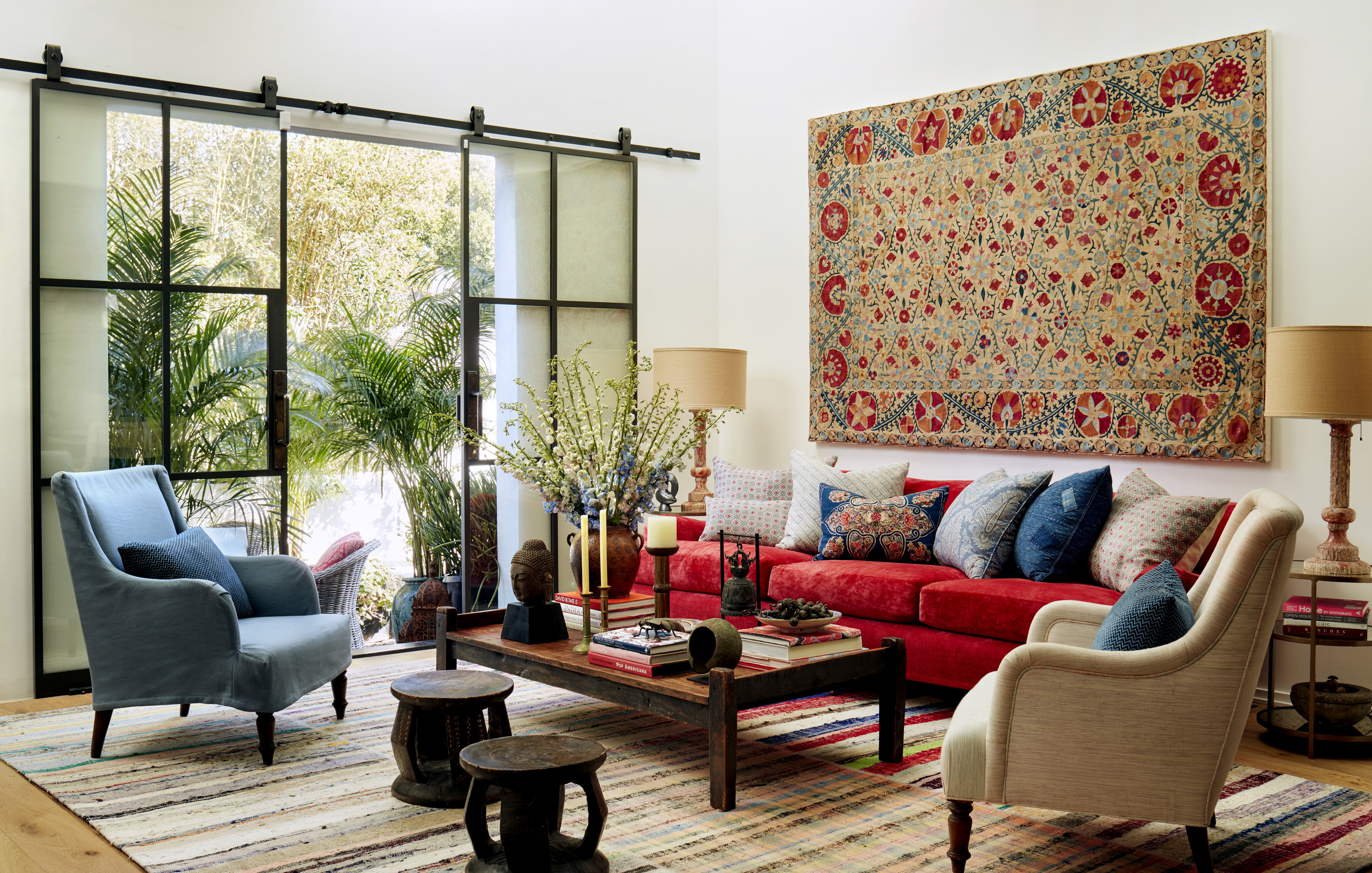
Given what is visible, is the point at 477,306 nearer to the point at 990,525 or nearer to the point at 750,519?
the point at 750,519

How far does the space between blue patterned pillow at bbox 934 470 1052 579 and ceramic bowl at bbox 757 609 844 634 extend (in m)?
1.13

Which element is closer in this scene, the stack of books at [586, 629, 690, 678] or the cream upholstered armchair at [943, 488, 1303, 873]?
the cream upholstered armchair at [943, 488, 1303, 873]

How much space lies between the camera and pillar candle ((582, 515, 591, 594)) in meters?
3.70

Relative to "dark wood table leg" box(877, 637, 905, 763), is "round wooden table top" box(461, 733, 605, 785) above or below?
above

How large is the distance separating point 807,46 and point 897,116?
0.79m

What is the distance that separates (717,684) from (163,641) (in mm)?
1808

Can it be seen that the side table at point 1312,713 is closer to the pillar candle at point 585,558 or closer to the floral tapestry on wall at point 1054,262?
the floral tapestry on wall at point 1054,262

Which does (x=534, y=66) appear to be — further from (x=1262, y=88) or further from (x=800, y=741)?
(x=800, y=741)

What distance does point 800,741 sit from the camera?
3869 millimetres

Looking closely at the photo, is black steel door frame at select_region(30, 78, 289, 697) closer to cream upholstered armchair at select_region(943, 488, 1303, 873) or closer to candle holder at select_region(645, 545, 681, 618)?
candle holder at select_region(645, 545, 681, 618)

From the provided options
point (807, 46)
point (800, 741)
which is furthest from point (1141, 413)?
point (807, 46)

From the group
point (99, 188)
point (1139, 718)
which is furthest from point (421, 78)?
point (1139, 718)

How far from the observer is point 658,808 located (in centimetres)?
320

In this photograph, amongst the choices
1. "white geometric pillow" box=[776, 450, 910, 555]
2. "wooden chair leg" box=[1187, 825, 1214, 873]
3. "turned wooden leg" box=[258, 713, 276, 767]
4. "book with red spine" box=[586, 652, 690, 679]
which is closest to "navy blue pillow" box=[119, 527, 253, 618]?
"turned wooden leg" box=[258, 713, 276, 767]
